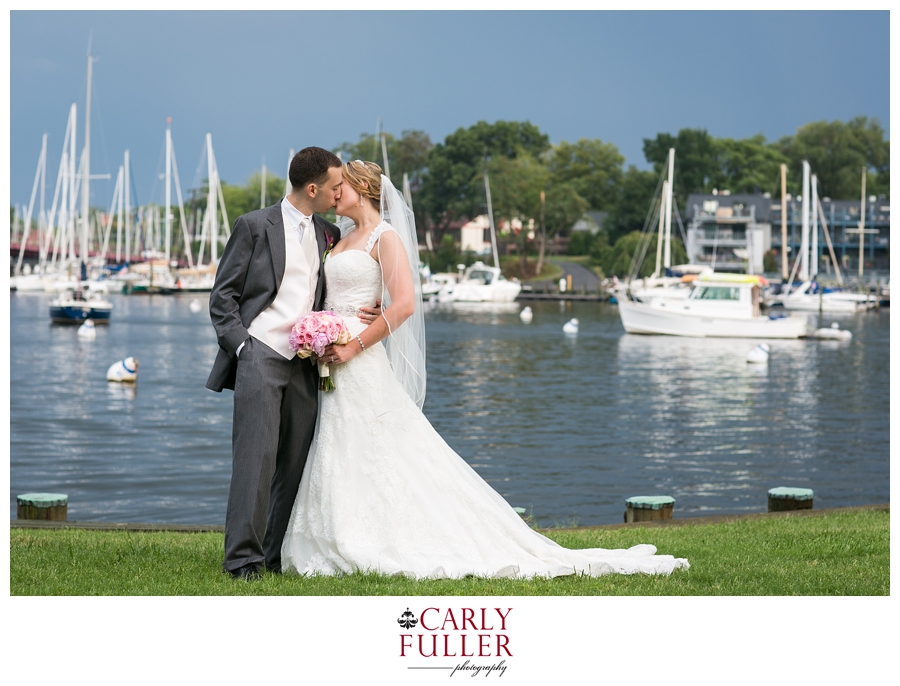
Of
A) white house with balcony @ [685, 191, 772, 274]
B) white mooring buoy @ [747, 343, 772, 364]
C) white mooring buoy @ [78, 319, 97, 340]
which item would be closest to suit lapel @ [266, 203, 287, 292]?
white mooring buoy @ [747, 343, 772, 364]

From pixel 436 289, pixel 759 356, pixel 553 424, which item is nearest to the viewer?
pixel 553 424

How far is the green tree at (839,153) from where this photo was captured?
11830 cm

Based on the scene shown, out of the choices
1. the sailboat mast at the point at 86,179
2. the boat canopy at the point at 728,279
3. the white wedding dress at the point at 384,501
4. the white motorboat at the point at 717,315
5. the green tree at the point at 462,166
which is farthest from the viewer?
the green tree at the point at 462,166

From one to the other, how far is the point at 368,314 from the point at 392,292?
20 cm

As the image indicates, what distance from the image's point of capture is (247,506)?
18.1 feet

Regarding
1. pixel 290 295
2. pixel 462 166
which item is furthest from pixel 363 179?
pixel 462 166

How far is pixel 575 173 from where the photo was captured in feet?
380

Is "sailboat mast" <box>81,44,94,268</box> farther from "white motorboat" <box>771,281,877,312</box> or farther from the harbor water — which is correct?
"white motorboat" <box>771,281,877,312</box>

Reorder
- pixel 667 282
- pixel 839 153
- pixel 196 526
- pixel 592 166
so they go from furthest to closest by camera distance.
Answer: pixel 839 153, pixel 592 166, pixel 667 282, pixel 196 526

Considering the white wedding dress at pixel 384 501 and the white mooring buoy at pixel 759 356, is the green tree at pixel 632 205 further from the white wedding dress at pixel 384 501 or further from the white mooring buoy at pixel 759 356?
the white wedding dress at pixel 384 501

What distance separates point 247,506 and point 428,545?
1029 millimetres

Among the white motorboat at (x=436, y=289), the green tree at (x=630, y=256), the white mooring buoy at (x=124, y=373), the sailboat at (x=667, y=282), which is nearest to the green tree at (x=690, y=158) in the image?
the green tree at (x=630, y=256)

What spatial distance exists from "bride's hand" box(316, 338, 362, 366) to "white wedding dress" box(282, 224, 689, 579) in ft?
0.33

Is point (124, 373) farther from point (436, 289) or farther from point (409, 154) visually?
point (409, 154)
